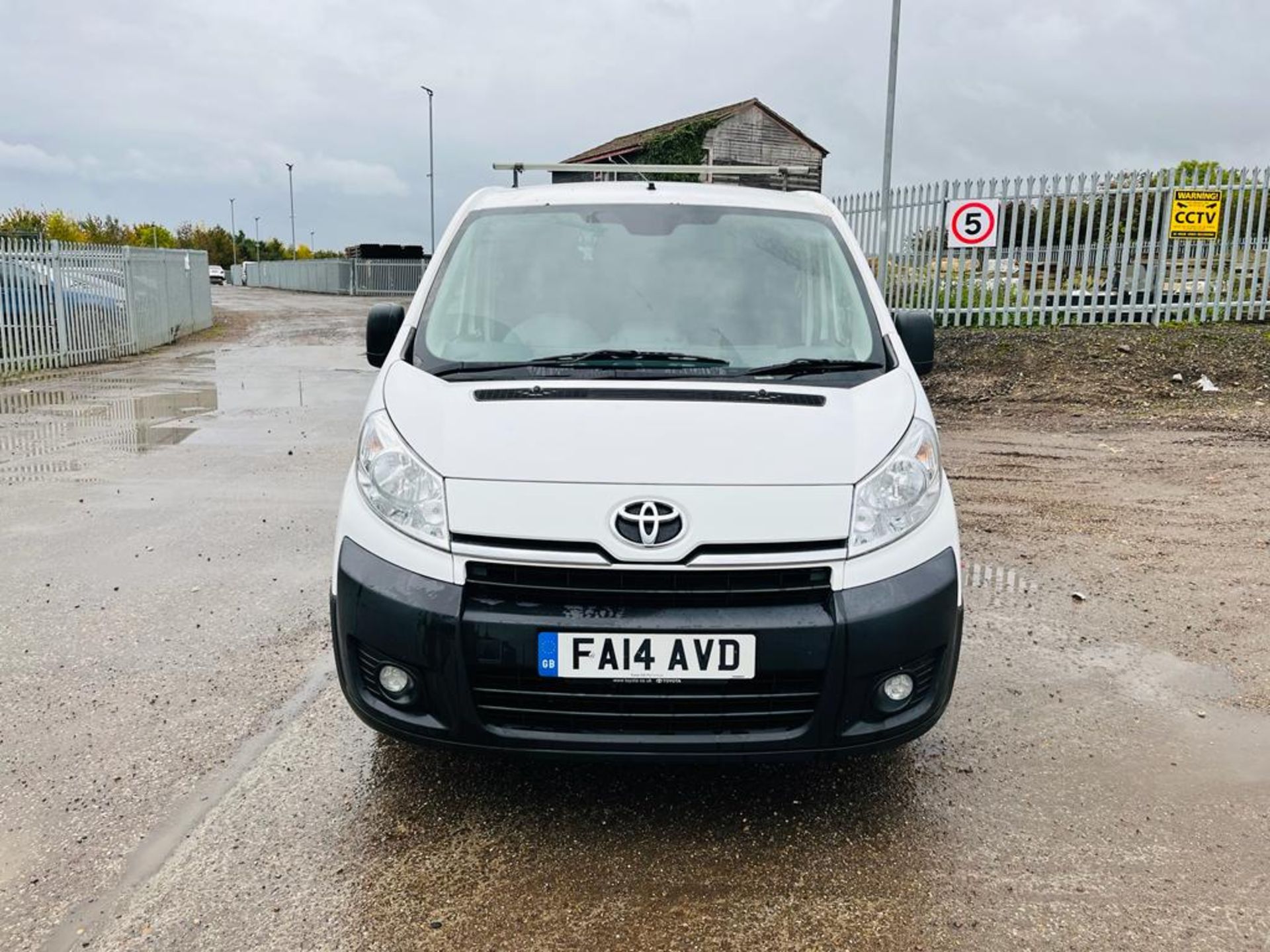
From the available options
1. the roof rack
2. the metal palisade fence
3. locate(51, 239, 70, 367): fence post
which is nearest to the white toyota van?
the roof rack

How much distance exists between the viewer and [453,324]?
3676mm

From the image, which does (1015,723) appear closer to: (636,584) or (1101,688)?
(1101,688)

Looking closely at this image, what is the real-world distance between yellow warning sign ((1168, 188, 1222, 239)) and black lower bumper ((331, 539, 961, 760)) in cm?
1464

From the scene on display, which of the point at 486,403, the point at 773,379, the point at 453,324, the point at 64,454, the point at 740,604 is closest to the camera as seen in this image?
the point at 740,604

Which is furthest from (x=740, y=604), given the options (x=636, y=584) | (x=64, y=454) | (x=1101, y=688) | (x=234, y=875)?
(x=64, y=454)

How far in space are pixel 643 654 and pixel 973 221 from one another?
47.6ft

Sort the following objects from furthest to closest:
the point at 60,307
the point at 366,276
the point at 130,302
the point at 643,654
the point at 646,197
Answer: the point at 366,276 → the point at 130,302 → the point at 60,307 → the point at 646,197 → the point at 643,654

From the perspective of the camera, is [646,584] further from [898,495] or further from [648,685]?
[898,495]

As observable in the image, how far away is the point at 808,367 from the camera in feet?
11.2

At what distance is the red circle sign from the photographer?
15.4m

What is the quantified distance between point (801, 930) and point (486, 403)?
166 centimetres

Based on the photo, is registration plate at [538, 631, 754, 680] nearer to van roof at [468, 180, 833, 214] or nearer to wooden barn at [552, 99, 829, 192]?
van roof at [468, 180, 833, 214]

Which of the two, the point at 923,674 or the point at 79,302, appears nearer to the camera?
the point at 923,674

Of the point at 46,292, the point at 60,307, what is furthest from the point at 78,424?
the point at 60,307
